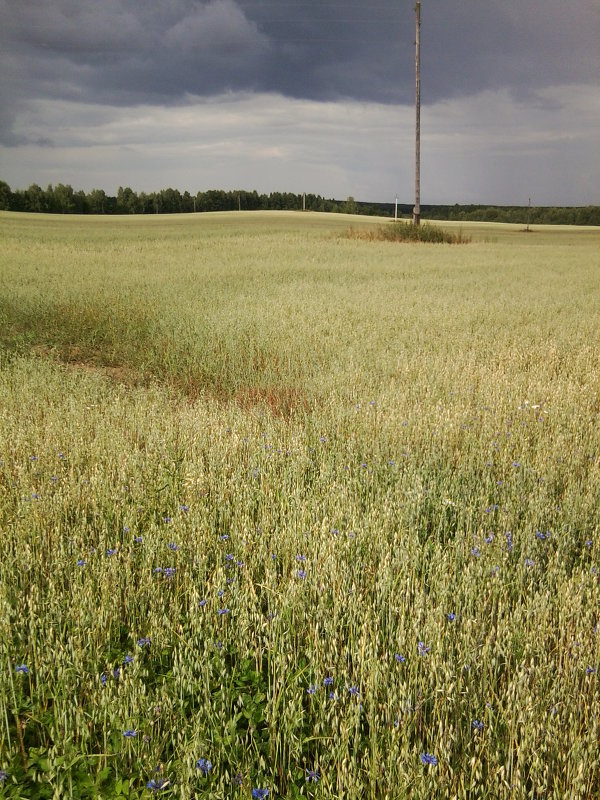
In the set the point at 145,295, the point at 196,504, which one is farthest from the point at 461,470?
the point at 145,295

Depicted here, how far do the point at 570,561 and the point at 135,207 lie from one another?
324ft

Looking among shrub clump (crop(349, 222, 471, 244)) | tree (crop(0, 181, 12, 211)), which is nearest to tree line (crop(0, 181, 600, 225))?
tree (crop(0, 181, 12, 211))

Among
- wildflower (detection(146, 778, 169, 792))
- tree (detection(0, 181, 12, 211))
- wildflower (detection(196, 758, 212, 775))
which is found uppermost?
tree (detection(0, 181, 12, 211))

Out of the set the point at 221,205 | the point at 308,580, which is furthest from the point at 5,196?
the point at 308,580

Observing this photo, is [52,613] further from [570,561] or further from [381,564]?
[570,561]

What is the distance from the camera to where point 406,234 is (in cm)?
2822

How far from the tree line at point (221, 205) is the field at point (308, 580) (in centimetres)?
7327

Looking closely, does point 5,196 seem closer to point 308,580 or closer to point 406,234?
point 406,234

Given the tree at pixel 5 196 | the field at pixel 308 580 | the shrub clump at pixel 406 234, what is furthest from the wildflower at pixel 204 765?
the tree at pixel 5 196

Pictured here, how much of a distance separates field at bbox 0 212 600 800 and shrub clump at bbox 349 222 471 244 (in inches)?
851

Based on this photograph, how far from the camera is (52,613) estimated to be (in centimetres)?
250

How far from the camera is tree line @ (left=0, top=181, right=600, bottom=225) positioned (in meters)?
74.9

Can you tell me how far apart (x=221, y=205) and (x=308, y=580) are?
104825mm

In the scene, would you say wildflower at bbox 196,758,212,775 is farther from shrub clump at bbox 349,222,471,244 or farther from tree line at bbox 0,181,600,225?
tree line at bbox 0,181,600,225
